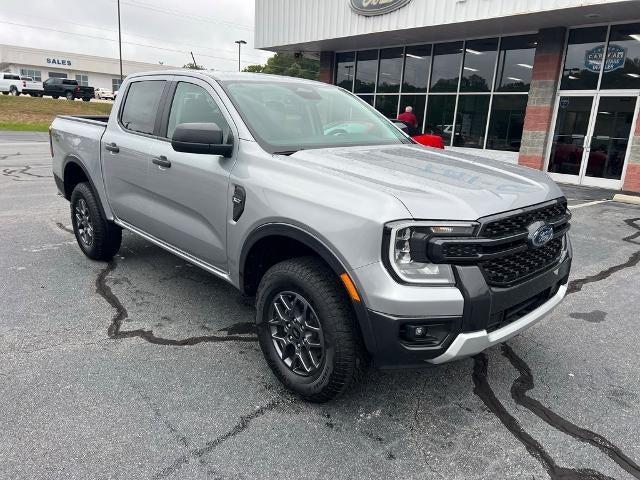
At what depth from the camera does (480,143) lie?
47.9 feet

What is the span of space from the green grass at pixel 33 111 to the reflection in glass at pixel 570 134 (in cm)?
→ 2424

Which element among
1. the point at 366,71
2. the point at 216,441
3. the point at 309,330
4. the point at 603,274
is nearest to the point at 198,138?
the point at 309,330

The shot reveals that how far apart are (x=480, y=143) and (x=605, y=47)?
393 cm

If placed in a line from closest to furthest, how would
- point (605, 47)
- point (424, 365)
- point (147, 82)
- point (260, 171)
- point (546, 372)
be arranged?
point (424, 365) < point (260, 171) < point (546, 372) < point (147, 82) < point (605, 47)

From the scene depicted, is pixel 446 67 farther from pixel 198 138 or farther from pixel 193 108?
pixel 198 138

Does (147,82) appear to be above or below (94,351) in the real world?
above

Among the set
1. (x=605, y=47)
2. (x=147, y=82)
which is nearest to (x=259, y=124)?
(x=147, y=82)

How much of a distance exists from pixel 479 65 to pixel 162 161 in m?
13.0

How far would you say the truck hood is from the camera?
2322 mm

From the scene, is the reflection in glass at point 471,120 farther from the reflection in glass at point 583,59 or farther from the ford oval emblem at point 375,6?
the ford oval emblem at point 375,6

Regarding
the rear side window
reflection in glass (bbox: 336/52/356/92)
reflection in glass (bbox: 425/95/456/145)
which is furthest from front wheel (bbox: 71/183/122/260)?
reflection in glass (bbox: 336/52/356/92)

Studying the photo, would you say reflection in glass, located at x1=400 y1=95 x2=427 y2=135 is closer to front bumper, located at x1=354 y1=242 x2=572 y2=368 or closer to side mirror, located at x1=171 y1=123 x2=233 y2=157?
side mirror, located at x1=171 y1=123 x2=233 y2=157

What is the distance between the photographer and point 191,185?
3385 millimetres

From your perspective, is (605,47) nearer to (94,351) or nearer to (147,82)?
(147,82)
